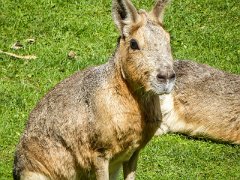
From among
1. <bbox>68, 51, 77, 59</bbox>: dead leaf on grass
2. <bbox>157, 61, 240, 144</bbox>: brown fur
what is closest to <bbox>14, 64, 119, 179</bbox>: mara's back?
<bbox>157, 61, 240, 144</bbox>: brown fur

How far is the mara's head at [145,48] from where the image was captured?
6.20 metres

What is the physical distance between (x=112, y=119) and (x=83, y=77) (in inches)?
27.2

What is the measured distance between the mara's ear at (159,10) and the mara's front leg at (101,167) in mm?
1269

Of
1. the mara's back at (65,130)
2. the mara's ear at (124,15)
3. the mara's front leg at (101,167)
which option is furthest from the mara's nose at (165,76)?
the mara's front leg at (101,167)

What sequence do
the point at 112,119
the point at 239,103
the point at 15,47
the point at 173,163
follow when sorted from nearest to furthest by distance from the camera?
1. the point at 112,119
2. the point at 173,163
3. the point at 239,103
4. the point at 15,47

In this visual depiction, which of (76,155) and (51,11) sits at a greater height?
(76,155)

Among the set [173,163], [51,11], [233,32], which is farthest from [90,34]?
[173,163]

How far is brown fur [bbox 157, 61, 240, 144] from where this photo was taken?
9531mm

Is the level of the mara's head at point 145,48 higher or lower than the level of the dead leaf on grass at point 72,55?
higher

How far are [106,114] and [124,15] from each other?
84 centimetres

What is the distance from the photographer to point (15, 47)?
11125mm

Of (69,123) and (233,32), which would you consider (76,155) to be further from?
(233,32)

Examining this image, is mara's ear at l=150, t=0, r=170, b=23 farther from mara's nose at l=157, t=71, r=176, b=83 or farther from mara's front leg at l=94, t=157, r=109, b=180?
mara's front leg at l=94, t=157, r=109, b=180

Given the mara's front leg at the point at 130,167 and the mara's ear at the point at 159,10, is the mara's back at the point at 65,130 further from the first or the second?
the mara's ear at the point at 159,10
